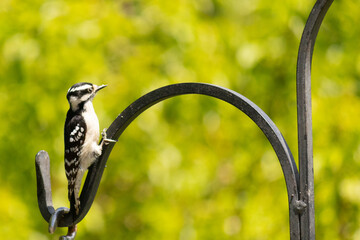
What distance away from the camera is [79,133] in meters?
1.93

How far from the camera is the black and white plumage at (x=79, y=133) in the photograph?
1.76 meters

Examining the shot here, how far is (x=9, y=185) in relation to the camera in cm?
281

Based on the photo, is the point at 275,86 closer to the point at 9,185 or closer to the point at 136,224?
the point at 136,224

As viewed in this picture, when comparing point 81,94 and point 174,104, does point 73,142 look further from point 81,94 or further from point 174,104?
point 174,104

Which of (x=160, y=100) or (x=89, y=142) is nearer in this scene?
(x=160, y=100)

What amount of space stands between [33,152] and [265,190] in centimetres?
124

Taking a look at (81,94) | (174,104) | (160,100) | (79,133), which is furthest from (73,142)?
(174,104)

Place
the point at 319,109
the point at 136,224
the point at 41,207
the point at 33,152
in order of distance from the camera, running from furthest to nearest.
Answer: the point at 136,224 → the point at 33,152 → the point at 319,109 → the point at 41,207

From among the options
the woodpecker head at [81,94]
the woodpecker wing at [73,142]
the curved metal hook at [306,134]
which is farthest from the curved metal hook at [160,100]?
the woodpecker head at [81,94]

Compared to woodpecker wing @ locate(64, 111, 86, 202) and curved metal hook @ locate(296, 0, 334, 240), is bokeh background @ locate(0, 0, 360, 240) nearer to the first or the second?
woodpecker wing @ locate(64, 111, 86, 202)

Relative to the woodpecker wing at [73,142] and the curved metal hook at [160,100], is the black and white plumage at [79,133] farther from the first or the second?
the curved metal hook at [160,100]

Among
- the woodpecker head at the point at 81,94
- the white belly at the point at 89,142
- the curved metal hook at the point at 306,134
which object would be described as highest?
the woodpecker head at the point at 81,94

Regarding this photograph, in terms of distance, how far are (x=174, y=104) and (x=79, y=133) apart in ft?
3.08

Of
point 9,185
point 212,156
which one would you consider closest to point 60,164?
point 9,185
